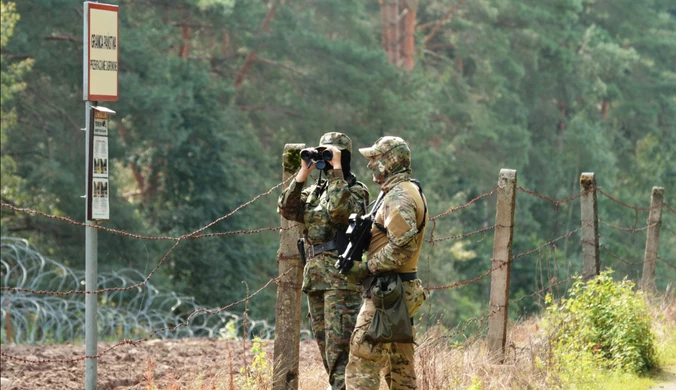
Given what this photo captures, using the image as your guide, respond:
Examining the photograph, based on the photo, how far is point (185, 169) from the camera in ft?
90.9

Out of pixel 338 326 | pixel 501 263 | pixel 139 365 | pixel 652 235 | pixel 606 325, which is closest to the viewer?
pixel 338 326

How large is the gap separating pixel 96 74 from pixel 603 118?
42.3m

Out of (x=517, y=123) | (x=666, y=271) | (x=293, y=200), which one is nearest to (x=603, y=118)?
(x=517, y=123)

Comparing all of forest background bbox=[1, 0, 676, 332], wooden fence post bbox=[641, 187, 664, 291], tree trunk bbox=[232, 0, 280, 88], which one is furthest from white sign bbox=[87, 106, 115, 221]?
tree trunk bbox=[232, 0, 280, 88]

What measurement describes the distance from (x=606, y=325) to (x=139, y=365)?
4580 mm

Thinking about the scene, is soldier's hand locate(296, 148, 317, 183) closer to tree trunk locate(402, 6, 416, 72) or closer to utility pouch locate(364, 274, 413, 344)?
utility pouch locate(364, 274, 413, 344)

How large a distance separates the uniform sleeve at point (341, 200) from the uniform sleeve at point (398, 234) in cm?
40

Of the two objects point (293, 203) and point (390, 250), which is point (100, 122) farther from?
point (390, 250)

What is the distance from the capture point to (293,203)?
6.62 m

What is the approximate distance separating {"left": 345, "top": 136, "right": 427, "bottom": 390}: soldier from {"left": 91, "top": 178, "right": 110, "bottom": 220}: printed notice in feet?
4.79

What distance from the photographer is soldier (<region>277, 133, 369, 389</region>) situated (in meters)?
6.45

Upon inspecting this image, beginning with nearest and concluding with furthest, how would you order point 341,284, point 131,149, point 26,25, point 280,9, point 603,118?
1. point 341,284
2. point 26,25
3. point 131,149
4. point 280,9
5. point 603,118

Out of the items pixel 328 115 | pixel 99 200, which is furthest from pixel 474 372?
pixel 328 115

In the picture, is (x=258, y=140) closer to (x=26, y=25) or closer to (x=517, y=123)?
(x=26, y=25)
